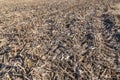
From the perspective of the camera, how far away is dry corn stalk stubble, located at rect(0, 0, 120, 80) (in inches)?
238

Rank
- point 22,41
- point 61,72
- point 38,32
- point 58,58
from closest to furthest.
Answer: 1. point 61,72
2. point 58,58
3. point 22,41
4. point 38,32

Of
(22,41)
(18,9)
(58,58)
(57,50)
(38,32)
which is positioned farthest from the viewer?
(18,9)

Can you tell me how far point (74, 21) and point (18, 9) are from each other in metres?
4.09

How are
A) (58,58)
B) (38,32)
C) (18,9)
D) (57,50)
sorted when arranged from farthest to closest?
(18,9) < (38,32) < (57,50) < (58,58)

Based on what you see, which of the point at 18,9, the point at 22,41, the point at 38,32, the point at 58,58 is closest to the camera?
the point at 58,58

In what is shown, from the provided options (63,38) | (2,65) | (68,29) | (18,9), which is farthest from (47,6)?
(2,65)

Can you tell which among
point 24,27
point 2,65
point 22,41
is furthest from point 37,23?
point 2,65

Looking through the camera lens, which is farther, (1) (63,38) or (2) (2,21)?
(2) (2,21)

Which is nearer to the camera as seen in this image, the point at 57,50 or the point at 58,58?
the point at 58,58

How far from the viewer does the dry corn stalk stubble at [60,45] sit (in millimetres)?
6043

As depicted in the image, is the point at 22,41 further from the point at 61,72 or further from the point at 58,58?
the point at 61,72

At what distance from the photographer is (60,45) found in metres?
7.61

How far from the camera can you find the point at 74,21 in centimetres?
1023

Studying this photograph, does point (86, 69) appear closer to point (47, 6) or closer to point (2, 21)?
point (2, 21)
